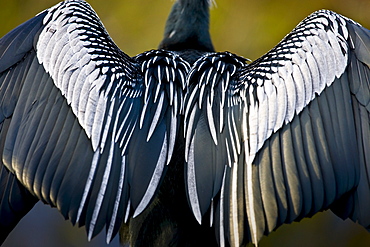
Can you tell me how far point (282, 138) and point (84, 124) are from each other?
115cm

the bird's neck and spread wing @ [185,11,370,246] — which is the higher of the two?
the bird's neck

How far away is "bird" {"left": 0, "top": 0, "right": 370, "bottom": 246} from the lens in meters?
4.14

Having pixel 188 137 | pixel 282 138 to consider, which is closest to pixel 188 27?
pixel 188 137

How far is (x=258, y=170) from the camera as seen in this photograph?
419 centimetres

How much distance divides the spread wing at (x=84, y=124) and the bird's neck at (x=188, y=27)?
2.51 feet

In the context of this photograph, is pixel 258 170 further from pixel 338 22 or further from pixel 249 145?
pixel 338 22

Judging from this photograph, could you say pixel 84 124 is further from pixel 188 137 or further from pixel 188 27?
pixel 188 27

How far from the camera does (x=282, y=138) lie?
4.25 metres

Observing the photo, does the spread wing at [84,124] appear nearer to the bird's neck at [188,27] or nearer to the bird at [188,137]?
the bird at [188,137]

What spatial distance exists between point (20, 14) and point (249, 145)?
19.0 ft

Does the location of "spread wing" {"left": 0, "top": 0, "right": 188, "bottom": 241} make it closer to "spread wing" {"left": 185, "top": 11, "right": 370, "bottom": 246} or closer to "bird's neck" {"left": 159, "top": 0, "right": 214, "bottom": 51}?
"spread wing" {"left": 185, "top": 11, "right": 370, "bottom": 246}

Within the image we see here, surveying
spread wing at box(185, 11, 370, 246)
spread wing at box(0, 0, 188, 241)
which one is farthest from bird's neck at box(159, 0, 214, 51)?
spread wing at box(185, 11, 370, 246)

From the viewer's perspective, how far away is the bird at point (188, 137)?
414cm

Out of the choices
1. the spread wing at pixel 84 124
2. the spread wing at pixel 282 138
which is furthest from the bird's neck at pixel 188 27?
the spread wing at pixel 282 138
